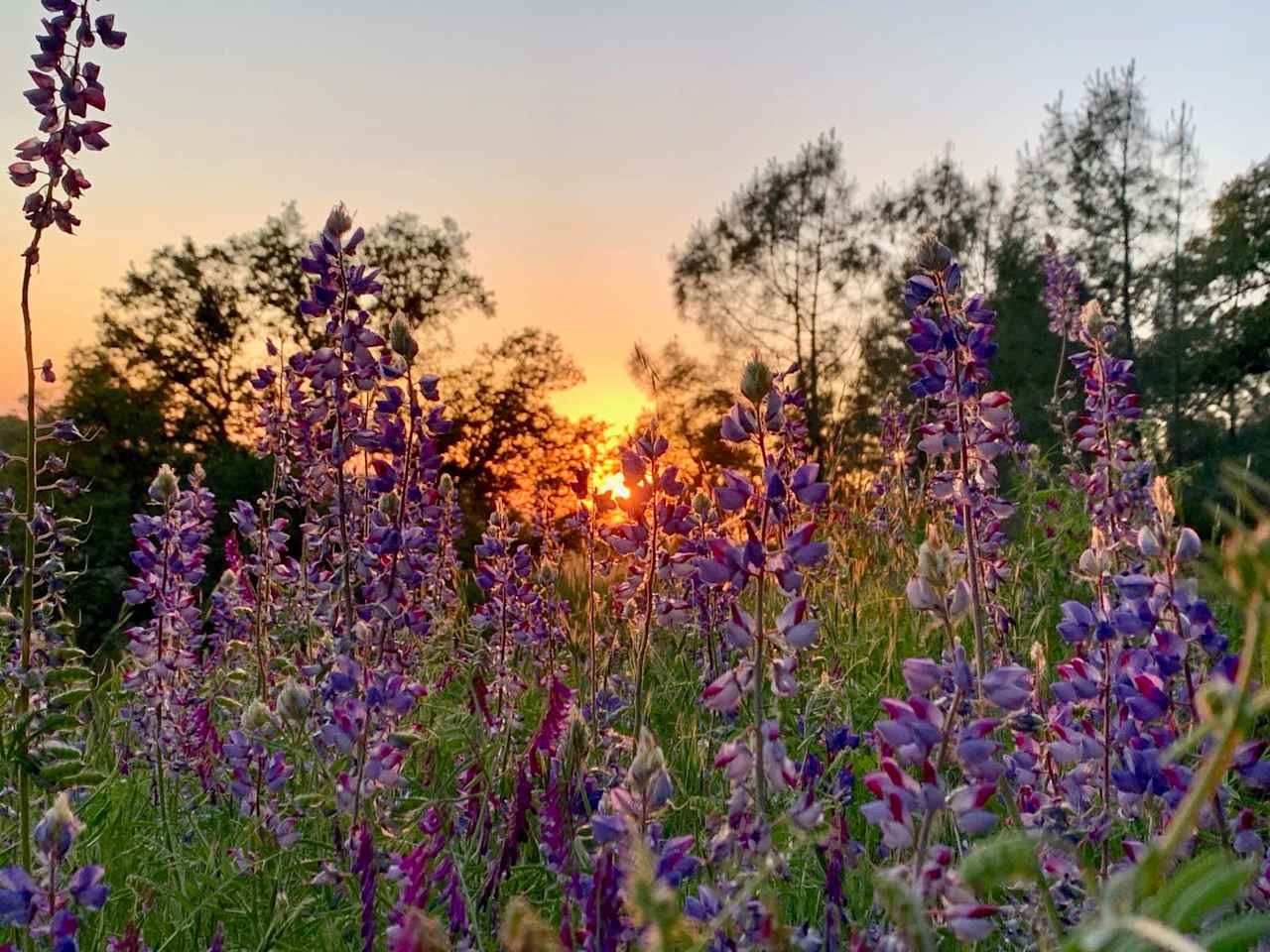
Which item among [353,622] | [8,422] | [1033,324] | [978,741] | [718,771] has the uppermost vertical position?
[1033,324]

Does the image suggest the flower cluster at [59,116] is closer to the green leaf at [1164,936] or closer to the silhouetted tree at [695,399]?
the green leaf at [1164,936]

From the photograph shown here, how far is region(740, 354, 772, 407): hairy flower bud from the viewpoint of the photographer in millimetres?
1851

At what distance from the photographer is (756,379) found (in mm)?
1855

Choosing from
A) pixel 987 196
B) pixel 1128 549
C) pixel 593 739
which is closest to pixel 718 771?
pixel 593 739

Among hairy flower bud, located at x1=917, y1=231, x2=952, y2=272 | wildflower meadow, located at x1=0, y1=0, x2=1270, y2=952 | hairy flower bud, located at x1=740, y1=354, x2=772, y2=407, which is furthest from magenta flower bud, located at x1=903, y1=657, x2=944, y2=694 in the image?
hairy flower bud, located at x1=917, y1=231, x2=952, y2=272

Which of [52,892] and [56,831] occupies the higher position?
[56,831]

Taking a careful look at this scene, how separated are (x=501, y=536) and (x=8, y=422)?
10103mm

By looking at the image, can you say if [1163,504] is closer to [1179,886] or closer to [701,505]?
[1179,886]

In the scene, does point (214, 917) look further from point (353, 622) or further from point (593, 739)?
point (593, 739)

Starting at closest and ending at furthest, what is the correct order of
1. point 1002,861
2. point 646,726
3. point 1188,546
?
point 1002,861, point 1188,546, point 646,726

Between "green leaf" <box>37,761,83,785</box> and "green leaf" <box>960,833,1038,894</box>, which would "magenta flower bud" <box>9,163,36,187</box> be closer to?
"green leaf" <box>37,761,83,785</box>

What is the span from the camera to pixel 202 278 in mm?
31906

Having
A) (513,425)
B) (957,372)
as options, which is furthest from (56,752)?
(513,425)

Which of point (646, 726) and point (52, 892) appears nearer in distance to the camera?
point (52, 892)
